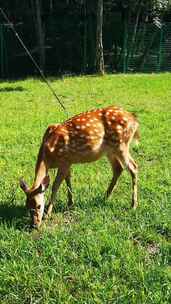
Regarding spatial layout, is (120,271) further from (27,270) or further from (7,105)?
(7,105)

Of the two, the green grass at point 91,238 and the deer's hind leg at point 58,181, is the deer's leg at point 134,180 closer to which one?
the green grass at point 91,238

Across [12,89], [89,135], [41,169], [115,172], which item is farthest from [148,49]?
[41,169]

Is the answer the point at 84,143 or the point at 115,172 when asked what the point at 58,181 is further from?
the point at 115,172

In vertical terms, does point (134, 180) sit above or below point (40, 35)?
below

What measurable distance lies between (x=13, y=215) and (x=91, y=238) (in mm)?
1107

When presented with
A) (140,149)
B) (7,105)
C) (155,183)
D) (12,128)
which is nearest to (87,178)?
(155,183)

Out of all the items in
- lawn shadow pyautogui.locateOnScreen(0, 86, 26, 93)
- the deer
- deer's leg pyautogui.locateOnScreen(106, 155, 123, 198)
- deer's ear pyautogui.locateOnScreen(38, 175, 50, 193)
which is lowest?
lawn shadow pyautogui.locateOnScreen(0, 86, 26, 93)

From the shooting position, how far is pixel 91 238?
200 inches

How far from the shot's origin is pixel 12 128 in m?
10.3

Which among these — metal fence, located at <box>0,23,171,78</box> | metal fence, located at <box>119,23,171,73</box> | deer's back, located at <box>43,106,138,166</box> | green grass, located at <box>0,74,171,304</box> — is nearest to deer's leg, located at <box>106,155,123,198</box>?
green grass, located at <box>0,74,171,304</box>

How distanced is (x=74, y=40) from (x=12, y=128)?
34.4ft

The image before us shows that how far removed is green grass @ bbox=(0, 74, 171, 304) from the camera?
4398mm

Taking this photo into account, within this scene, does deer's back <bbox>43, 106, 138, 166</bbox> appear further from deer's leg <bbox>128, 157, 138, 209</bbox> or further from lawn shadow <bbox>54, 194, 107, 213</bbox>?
lawn shadow <bbox>54, 194, 107, 213</bbox>

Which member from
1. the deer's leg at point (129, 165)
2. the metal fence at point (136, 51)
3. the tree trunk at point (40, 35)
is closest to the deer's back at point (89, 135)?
the deer's leg at point (129, 165)
